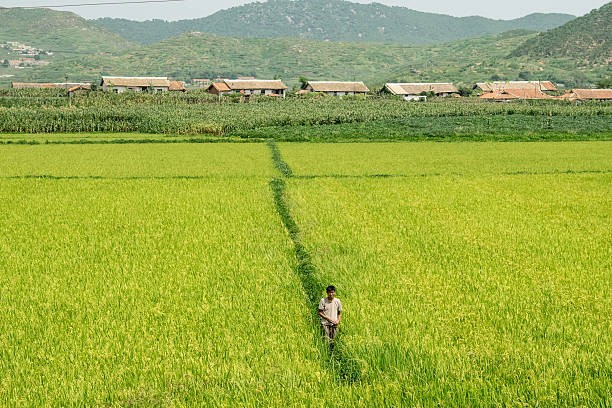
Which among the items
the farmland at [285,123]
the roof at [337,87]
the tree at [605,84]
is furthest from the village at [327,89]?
the farmland at [285,123]

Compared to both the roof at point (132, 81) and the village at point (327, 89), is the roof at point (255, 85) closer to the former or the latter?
the village at point (327, 89)

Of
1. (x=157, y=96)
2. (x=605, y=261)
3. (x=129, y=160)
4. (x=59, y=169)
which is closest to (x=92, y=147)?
(x=129, y=160)

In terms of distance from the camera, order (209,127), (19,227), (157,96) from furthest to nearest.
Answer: (157,96) → (209,127) → (19,227)

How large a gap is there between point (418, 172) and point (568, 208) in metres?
8.65

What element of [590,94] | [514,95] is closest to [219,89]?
[514,95]

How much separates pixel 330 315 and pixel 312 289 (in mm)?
2469

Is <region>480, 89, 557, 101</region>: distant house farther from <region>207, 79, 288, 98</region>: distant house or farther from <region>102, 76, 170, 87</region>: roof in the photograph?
<region>102, 76, 170, 87</region>: roof

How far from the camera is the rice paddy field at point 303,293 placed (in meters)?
7.18

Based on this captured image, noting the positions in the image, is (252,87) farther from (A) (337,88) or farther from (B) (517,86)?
(B) (517,86)

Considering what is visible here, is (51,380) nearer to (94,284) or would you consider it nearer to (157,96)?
(94,284)

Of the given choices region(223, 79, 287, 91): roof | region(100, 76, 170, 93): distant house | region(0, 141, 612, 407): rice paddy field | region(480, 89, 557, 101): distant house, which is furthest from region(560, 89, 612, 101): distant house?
region(0, 141, 612, 407): rice paddy field

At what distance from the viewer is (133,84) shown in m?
112

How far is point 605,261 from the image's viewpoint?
12.3 meters

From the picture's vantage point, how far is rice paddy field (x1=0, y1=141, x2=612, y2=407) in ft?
23.5
